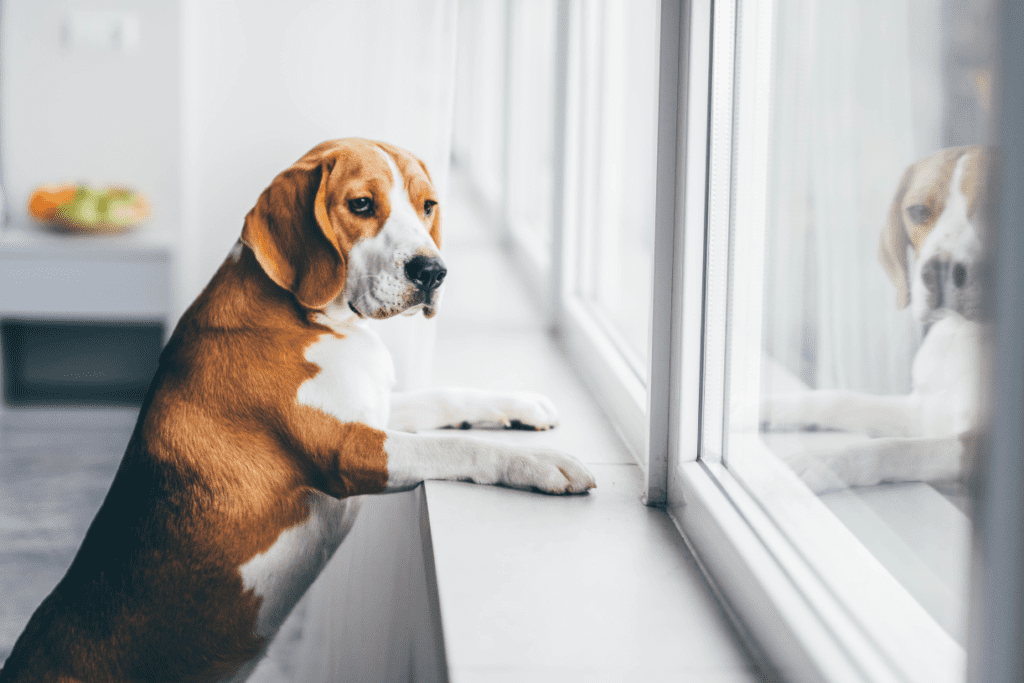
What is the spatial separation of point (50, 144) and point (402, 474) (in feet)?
8.34

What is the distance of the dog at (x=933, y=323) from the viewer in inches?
24.5

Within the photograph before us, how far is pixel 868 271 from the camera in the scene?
82 centimetres

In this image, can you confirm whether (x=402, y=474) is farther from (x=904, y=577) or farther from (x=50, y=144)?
(x=50, y=144)

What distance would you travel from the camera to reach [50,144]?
126 inches

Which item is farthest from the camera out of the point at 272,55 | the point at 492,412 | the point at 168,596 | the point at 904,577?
the point at 272,55

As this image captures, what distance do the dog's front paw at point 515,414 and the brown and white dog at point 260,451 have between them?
24 centimetres

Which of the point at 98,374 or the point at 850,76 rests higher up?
the point at 850,76

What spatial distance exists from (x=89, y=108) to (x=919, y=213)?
3055mm

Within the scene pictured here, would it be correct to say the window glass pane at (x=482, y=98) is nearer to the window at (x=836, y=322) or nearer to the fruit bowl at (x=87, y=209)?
the fruit bowl at (x=87, y=209)

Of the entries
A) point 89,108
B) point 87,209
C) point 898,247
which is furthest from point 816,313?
point 89,108

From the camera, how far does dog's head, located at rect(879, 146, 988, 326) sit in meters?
0.62

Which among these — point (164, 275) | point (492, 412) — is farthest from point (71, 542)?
point (492, 412)

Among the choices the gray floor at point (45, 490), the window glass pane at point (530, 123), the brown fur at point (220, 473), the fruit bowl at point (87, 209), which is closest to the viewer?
the brown fur at point (220, 473)

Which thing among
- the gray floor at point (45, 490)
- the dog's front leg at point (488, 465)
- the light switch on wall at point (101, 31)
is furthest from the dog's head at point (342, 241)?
the light switch on wall at point (101, 31)
